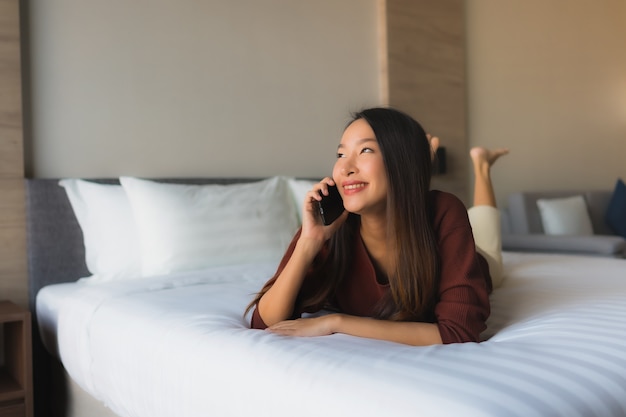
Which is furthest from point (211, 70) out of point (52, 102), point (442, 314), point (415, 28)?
point (442, 314)

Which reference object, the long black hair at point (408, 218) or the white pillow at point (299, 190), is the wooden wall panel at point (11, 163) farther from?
the long black hair at point (408, 218)

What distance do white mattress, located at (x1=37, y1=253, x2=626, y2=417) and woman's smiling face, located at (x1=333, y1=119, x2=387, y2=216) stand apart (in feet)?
1.04

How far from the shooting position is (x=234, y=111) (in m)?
3.05

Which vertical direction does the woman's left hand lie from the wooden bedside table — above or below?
above

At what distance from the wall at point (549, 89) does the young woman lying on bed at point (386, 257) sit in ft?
10.2

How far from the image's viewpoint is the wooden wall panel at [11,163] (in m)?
2.33

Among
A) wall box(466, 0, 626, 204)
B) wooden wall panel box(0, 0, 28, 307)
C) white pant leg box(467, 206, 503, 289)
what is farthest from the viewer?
wall box(466, 0, 626, 204)

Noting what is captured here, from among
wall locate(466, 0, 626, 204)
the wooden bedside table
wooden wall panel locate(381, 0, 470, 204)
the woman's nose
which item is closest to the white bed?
the wooden bedside table

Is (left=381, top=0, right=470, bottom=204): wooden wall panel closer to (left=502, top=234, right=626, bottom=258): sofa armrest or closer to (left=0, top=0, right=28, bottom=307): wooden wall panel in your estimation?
(left=502, top=234, right=626, bottom=258): sofa armrest

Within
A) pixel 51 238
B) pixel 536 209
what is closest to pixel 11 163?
pixel 51 238

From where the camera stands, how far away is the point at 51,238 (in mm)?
2416

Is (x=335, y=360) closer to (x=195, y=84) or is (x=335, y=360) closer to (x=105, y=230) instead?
(x=105, y=230)

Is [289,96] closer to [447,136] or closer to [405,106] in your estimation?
[405,106]

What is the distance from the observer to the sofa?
132 inches
